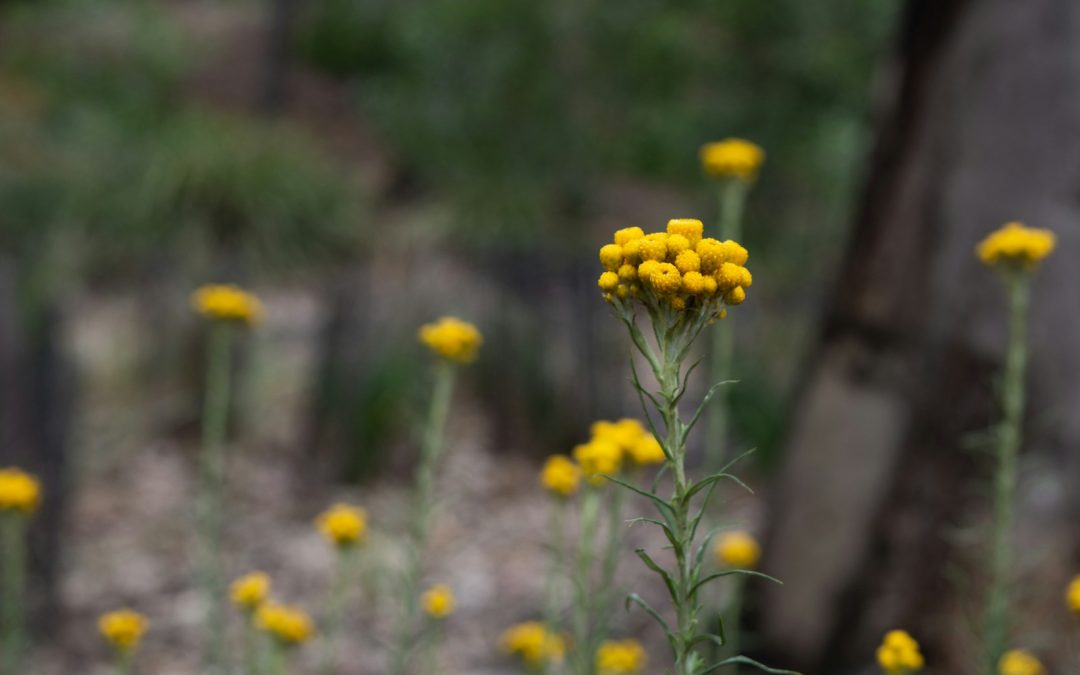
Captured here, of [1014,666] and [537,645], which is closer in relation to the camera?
[1014,666]

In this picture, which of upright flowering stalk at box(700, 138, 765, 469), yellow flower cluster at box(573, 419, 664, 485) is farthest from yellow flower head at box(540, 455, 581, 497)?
upright flowering stalk at box(700, 138, 765, 469)

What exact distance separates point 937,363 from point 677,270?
1.90 meters

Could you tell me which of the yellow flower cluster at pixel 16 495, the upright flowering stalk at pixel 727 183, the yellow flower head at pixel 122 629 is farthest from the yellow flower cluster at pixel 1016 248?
the yellow flower cluster at pixel 16 495

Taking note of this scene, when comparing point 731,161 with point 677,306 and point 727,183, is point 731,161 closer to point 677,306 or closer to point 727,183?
point 727,183

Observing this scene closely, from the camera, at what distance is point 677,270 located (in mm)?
932

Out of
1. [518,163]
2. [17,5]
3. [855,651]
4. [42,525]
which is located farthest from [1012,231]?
[17,5]

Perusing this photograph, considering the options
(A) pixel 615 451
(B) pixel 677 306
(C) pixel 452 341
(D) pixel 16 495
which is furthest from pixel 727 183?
(D) pixel 16 495

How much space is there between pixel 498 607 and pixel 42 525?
144cm

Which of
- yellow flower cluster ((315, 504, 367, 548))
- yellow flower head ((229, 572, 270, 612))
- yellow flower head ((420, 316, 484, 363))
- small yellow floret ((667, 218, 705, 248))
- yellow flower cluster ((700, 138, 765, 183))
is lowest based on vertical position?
yellow flower head ((229, 572, 270, 612))

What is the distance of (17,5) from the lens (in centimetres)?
1836

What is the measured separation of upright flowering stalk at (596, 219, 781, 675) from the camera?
0.93 metres

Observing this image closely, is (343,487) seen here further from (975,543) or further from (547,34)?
(547,34)

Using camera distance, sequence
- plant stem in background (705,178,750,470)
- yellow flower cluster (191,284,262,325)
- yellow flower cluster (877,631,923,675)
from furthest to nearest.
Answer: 1. yellow flower cluster (191,284,262,325)
2. plant stem in background (705,178,750,470)
3. yellow flower cluster (877,631,923,675)

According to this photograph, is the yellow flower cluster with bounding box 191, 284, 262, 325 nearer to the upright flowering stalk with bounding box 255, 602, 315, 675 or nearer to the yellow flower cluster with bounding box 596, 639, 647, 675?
the upright flowering stalk with bounding box 255, 602, 315, 675
